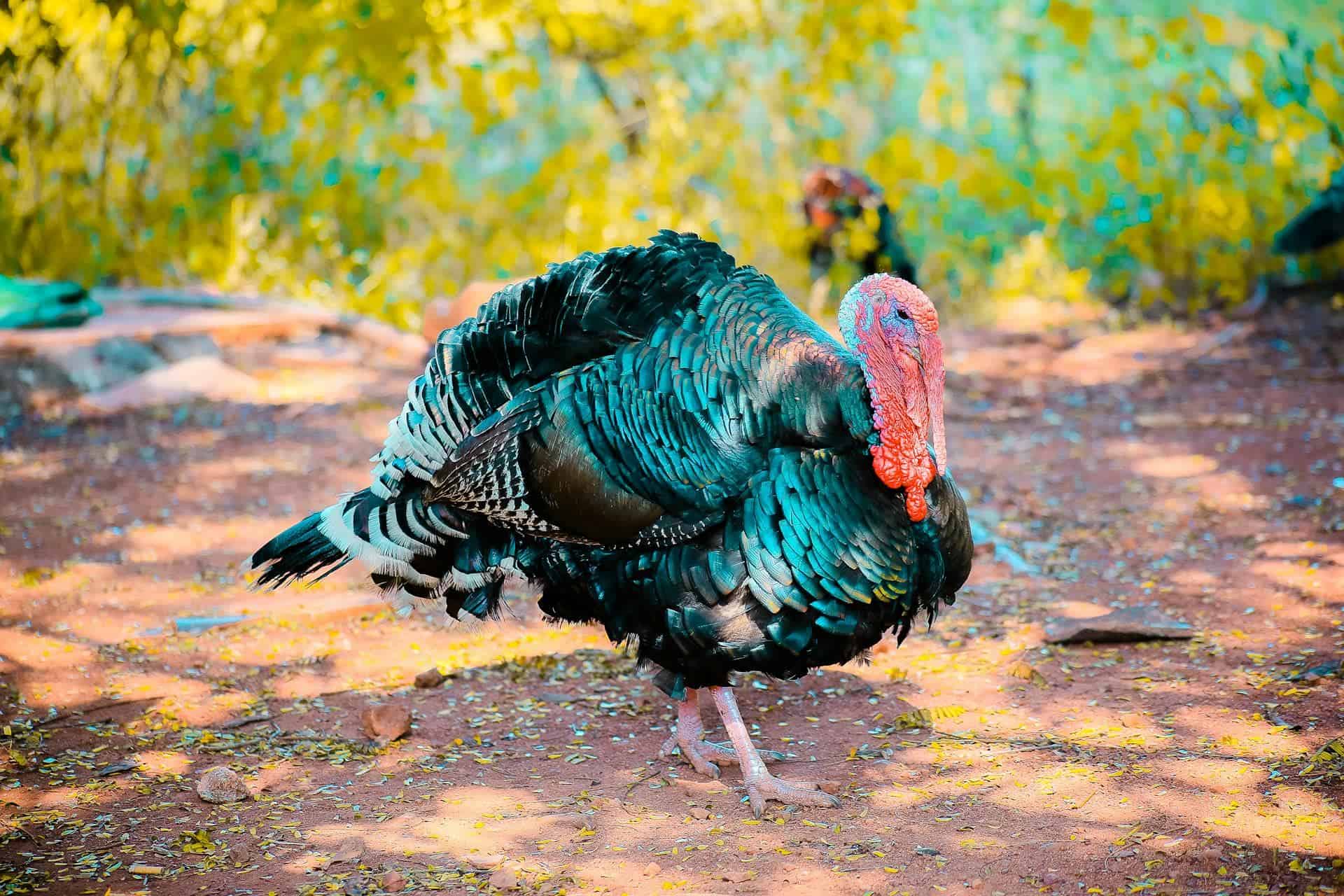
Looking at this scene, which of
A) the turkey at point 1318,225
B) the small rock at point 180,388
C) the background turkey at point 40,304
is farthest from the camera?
the turkey at point 1318,225

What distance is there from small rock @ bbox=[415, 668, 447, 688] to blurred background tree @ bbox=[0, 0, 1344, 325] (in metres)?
5.02

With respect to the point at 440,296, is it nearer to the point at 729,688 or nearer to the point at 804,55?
the point at 804,55

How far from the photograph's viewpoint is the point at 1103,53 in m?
11.8

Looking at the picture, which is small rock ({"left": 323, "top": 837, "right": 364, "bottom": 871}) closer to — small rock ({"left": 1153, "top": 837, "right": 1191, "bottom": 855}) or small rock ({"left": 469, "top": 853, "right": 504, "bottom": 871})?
small rock ({"left": 469, "top": 853, "right": 504, "bottom": 871})

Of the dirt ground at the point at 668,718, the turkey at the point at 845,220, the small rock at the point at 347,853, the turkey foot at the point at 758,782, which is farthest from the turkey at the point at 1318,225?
the small rock at the point at 347,853

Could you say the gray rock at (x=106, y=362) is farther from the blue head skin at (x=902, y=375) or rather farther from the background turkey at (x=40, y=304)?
the blue head skin at (x=902, y=375)

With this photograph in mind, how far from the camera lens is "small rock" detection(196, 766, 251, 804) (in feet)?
10.9

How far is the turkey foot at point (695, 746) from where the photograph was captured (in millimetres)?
3559

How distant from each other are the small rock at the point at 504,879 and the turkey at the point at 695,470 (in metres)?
0.71

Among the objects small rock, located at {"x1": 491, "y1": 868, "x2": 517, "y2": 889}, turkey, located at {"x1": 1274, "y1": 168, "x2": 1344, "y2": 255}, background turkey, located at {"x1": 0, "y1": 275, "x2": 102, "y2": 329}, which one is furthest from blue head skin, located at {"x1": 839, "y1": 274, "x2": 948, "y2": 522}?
background turkey, located at {"x1": 0, "y1": 275, "x2": 102, "y2": 329}

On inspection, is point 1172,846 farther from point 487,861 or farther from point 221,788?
point 221,788

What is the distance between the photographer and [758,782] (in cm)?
333

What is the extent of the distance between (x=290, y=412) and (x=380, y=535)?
375cm

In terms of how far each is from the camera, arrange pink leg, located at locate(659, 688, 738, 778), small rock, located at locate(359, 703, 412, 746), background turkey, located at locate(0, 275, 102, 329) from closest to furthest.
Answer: pink leg, located at locate(659, 688, 738, 778)
small rock, located at locate(359, 703, 412, 746)
background turkey, located at locate(0, 275, 102, 329)
